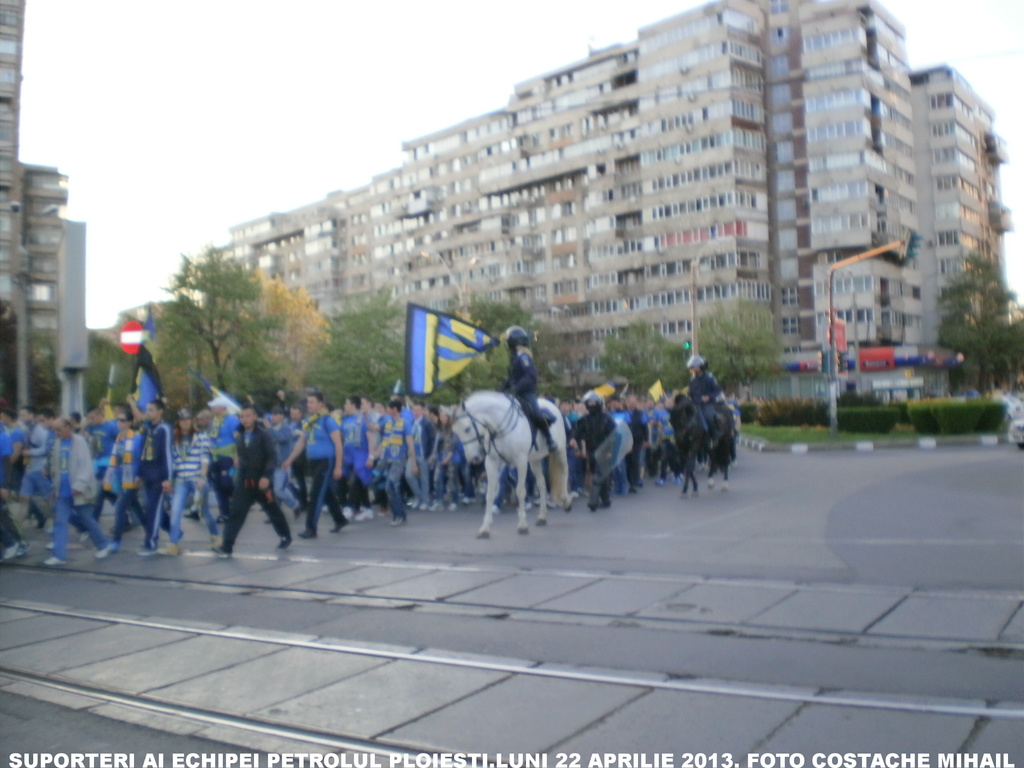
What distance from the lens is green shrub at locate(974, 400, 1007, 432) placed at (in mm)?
35875

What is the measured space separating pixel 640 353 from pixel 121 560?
63.2 meters

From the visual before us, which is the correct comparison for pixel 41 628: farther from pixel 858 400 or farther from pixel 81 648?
pixel 858 400

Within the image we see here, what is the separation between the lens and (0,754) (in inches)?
205

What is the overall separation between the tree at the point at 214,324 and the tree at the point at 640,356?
26979mm

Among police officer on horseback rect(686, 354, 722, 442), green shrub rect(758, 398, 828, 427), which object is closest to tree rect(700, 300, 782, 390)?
green shrub rect(758, 398, 828, 427)

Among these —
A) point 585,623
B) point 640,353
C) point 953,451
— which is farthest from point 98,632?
point 640,353

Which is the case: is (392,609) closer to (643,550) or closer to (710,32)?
(643,550)

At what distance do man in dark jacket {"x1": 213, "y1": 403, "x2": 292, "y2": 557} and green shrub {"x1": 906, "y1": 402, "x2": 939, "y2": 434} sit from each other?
96.3ft

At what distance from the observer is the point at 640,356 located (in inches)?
2918

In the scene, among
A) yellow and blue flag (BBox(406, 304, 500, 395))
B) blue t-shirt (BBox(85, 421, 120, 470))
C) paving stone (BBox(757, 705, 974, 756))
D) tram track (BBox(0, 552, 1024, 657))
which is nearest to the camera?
paving stone (BBox(757, 705, 974, 756))

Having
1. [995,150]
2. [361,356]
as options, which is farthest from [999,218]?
[361,356]

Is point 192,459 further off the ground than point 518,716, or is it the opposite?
point 192,459

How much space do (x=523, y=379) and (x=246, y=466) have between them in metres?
4.00

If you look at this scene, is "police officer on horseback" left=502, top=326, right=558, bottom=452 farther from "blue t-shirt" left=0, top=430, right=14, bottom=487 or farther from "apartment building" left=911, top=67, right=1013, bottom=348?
"apartment building" left=911, top=67, right=1013, bottom=348
